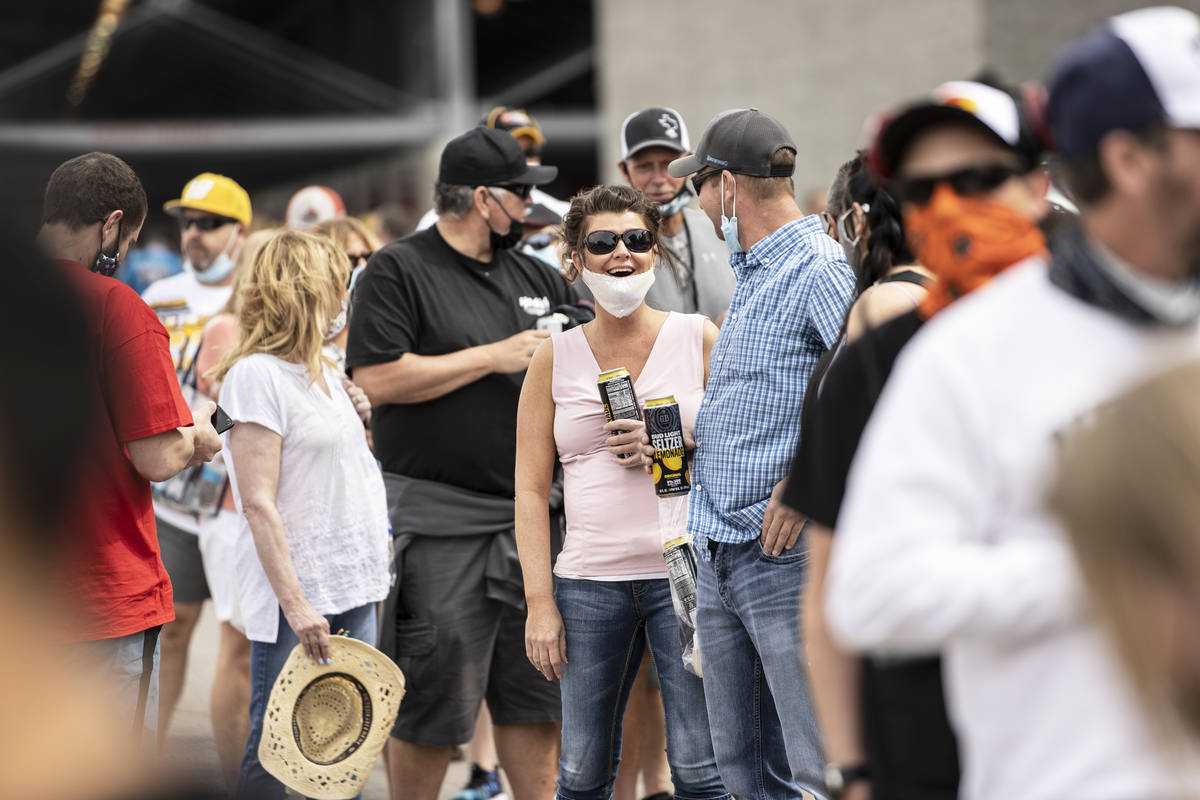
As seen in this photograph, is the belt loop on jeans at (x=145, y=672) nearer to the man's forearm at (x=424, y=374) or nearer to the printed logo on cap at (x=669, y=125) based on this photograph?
the man's forearm at (x=424, y=374)

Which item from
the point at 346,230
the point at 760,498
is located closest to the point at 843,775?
the point at 760,498

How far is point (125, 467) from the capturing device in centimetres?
356

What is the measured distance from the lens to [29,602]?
135cm

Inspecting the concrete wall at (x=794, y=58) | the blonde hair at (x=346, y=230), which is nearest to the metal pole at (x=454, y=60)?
the concrete wall at (x=794, y=58)

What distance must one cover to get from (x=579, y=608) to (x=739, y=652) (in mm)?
542

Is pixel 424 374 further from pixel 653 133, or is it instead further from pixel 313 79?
pixel 313 79

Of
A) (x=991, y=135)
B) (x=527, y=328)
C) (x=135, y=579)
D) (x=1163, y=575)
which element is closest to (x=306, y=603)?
(x=135, y=579)

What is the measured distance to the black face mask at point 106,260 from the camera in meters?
3.68

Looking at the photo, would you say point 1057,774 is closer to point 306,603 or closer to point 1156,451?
point 1156,451

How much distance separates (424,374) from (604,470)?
912 mm

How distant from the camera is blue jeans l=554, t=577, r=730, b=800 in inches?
158

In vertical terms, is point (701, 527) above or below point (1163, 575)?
below

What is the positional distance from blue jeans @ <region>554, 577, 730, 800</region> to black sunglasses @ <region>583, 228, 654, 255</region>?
3.26 ft

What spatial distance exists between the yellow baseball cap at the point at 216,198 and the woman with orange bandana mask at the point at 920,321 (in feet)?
16.5
